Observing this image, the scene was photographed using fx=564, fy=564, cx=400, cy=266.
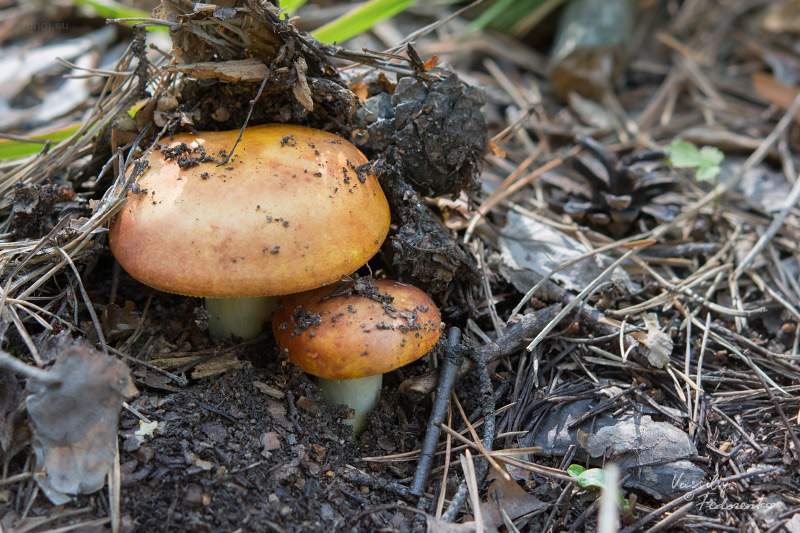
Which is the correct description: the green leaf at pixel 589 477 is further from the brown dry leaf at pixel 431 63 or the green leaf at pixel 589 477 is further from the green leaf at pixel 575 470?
the brown dry leaf at pixel 431 63

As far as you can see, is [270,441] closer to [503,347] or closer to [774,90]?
[503,347]

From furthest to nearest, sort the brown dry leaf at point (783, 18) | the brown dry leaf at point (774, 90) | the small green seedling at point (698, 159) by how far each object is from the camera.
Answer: the brown dry leaf at point (783, 18) < the brown dry leaf at point (774, 90) < the small green seedling at point (698, 159)

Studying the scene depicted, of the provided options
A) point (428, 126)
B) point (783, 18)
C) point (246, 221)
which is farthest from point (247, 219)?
point (783, 18)

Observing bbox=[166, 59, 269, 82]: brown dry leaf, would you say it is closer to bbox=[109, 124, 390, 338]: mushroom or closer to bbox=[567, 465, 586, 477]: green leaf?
bbox=[109, 124, 390, 338]: mushroom

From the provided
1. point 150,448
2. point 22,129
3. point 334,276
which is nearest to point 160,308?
point 150,448

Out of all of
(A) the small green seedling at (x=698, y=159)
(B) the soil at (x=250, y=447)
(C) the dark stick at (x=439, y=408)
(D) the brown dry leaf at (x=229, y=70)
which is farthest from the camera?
(A) the small green seedling at (x=698, y=159)

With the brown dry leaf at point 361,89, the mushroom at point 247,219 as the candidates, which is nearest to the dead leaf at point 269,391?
the mushroom at point 247,219

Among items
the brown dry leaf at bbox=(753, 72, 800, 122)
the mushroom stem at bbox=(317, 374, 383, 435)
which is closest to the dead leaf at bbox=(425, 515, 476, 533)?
the mushroom stem at bbox=(317, 374, 383, 435)

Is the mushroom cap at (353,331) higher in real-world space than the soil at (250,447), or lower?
higher
